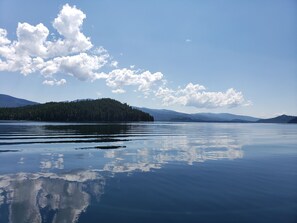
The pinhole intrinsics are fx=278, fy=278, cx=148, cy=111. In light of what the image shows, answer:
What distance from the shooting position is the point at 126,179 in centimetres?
2141

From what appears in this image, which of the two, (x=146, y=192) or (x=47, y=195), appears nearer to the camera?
(x=47, y=195)

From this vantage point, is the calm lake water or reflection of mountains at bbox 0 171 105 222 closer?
reflection of mountains at bbox 0 171 105 222

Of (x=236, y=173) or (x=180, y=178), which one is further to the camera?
(x=236, y=173)

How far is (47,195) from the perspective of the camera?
1664cm

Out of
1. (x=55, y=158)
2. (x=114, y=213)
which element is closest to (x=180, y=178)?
(x=114, y=213)

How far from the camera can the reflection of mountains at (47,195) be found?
1333 centimetres

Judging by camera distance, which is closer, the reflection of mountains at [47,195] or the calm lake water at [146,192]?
the reflection of mountains at [47,195]

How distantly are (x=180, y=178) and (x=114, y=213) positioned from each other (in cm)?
918

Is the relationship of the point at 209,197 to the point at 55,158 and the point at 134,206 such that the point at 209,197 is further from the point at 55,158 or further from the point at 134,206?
the point at 55,158

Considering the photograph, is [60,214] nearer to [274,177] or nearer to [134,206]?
[134,206]

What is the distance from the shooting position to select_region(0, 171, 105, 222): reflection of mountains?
13.3 metres

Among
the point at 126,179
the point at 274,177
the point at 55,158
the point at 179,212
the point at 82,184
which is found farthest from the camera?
the point at 55,158

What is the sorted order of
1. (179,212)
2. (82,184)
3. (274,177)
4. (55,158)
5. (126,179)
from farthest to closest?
(55,158), (274,177), (126,179), (82,184), (179,212)

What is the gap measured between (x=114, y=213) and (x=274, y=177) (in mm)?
15374
